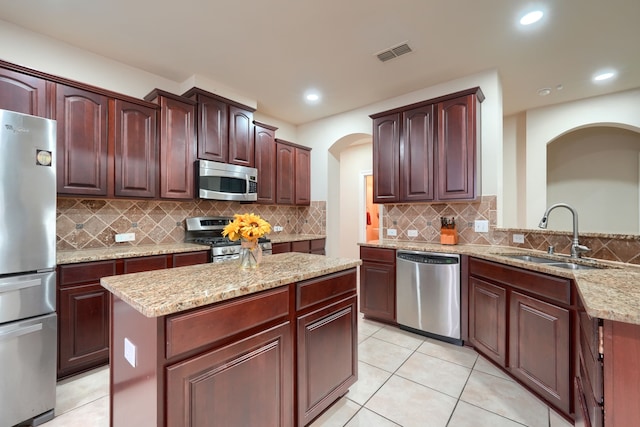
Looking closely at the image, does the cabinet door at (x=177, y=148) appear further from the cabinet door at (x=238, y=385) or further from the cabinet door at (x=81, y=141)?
the cabinet door at (x=238, y=385)

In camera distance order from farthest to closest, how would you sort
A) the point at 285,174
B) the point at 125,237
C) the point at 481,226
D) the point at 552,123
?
1. the point at 285,174
2. the point at 552,123
3. the point at 481,226
4. the point at 125,237

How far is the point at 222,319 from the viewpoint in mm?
1170

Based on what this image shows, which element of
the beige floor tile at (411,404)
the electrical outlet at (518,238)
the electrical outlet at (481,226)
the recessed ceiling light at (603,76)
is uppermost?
the recessed ceiling light at (603,76)

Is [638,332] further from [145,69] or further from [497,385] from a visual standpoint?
[145,69]

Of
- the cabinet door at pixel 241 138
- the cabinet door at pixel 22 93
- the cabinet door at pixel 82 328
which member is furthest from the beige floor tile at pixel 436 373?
the cabinet door at pixel 22 93

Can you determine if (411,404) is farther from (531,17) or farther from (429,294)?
(531,17)

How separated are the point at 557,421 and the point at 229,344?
80.7 inches

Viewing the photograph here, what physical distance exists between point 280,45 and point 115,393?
Answer: 284cm

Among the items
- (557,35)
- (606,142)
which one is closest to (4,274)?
(557,35)

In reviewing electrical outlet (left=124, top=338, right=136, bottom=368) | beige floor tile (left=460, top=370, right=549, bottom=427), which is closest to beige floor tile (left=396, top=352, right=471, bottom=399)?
beige floor tile (left=460, top=370, right=549, bottom=427)

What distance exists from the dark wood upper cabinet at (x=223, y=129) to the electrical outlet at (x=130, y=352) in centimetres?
236

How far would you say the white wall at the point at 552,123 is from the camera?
349 cm

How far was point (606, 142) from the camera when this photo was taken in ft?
13.5

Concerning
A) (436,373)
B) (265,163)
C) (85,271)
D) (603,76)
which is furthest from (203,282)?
(603,76)
